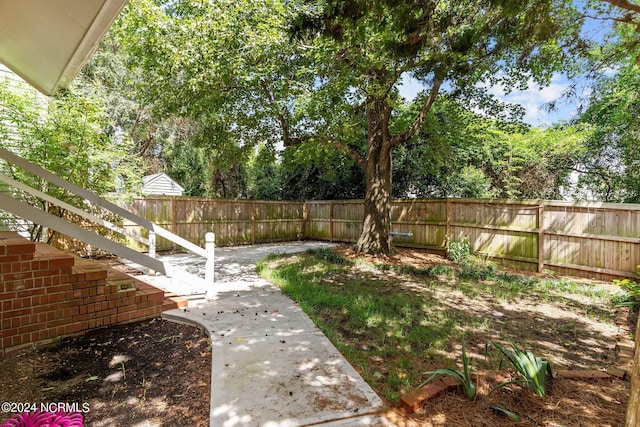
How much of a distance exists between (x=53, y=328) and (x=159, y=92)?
200 inches

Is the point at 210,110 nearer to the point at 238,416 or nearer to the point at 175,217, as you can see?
the point at 175,217

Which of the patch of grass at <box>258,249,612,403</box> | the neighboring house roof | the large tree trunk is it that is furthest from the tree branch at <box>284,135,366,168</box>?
the neighboring house roof

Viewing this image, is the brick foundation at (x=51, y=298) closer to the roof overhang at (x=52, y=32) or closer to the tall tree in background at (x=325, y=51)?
the roof overhang at (x=52, y=32)

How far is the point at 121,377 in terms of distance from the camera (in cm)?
253

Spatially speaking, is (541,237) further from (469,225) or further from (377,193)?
(377,193)

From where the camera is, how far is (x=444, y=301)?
476 cm

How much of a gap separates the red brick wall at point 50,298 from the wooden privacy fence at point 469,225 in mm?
6137

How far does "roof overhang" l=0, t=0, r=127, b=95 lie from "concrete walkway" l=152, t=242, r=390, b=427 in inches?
113

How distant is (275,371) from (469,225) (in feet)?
23.7

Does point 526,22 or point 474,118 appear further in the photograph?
point 474,118

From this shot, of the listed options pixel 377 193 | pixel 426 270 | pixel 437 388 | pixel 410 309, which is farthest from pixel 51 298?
pixel 377 193

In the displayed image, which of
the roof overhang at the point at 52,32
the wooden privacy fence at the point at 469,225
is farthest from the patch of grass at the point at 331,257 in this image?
the roof overhang at the point at 52,32

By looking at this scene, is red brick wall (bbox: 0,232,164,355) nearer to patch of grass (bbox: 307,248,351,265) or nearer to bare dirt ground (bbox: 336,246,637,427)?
bare dirt ground (bbox: 336,246,637,427)

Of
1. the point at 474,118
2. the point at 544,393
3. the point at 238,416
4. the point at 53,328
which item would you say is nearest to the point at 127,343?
the point at 53,328
